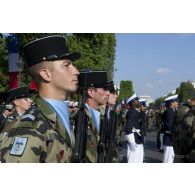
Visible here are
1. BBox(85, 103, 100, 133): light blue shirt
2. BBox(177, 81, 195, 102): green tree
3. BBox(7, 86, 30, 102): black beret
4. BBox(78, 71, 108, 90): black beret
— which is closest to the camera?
BBox(85, 103, 100, 133): light blue shirt

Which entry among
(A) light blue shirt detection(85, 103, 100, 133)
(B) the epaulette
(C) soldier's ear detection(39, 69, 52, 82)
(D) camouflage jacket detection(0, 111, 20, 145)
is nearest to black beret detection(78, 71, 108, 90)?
(A) light blue shirt detection(85, 103, 100, 133)

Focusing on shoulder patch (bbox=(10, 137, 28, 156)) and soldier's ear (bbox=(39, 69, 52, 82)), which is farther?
soldier's ear (bbox=(39, 69, 52, 82))

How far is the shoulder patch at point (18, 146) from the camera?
195 centimetres

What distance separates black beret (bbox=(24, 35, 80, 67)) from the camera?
2432 millimetres

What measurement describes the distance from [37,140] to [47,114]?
0.29 meters

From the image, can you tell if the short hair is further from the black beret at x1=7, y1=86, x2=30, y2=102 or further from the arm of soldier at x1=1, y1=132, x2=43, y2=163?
the black beret at x1=7, y1=86, x2=30, y2=102

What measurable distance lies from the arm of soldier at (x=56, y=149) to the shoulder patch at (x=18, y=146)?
5.4 inches

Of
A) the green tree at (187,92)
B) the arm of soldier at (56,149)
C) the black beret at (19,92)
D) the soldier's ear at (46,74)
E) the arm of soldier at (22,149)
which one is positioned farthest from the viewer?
the green tree at (187,92)

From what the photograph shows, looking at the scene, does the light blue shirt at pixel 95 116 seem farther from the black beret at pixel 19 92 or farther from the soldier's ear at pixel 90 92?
the black beret at pixel 19 92

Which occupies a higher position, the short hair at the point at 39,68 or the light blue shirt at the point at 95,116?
the short hair at the point at 39,68

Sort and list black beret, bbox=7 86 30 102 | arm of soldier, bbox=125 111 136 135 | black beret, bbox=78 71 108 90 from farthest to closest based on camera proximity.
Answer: arm of soldier, bbox=125 111 136 135, black beret, bbox=7 86 30 102, black beret, bbox=78 71 108 90

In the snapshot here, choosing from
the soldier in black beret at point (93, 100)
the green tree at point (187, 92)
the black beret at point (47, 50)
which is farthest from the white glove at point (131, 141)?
the black beret at point (47, 50)

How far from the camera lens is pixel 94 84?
15.9 ft
